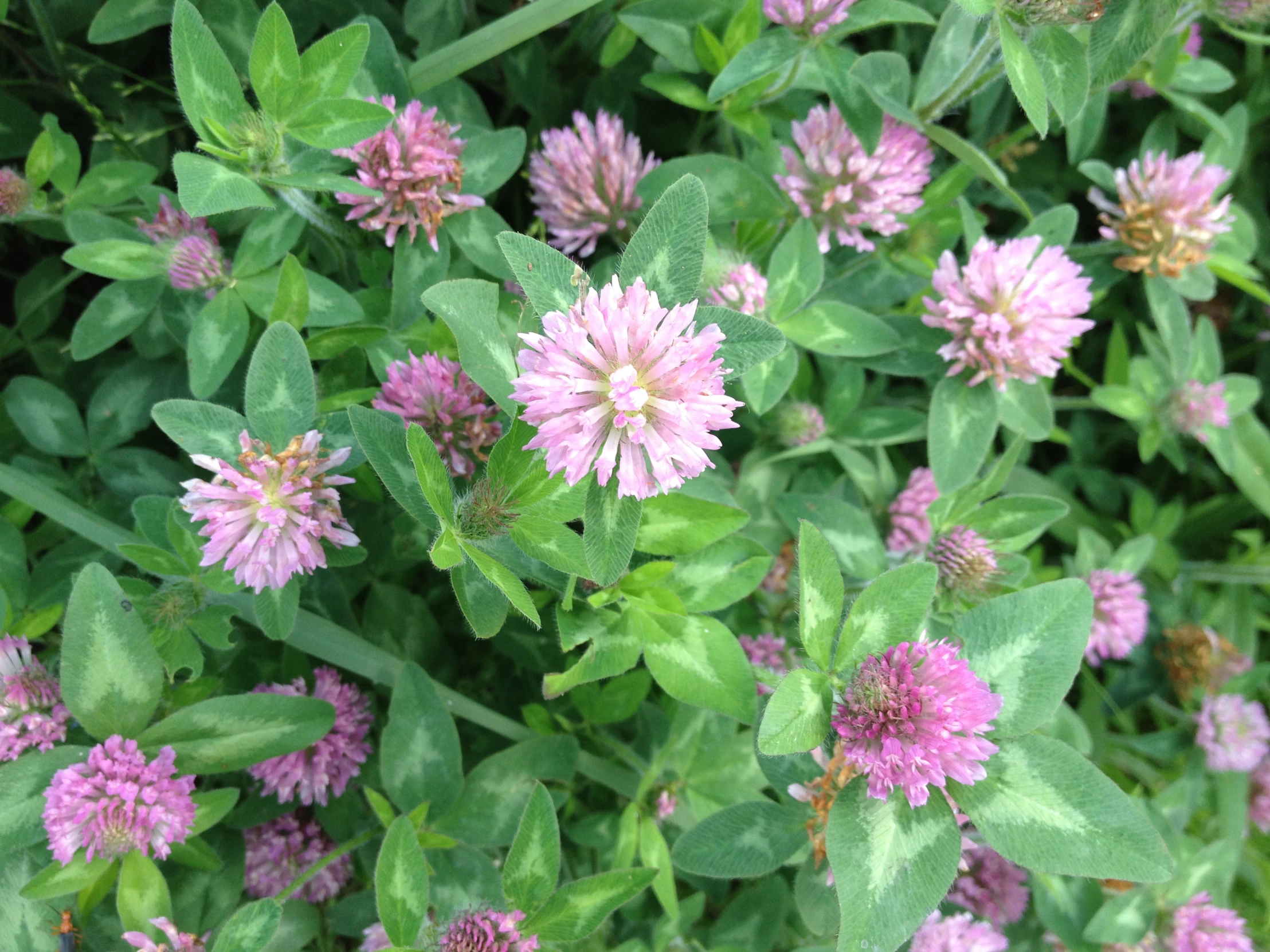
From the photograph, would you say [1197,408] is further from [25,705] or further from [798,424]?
[25,705]

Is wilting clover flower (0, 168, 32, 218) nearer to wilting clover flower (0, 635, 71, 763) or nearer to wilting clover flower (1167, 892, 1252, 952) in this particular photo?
wilting clover flower (0, 635, 71, 763)

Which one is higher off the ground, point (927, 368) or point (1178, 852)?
point (927, 368)

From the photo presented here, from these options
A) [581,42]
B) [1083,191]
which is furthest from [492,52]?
[1083,191]

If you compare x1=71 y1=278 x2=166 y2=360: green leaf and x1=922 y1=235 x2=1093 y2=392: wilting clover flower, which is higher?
x1=922 y1=235 x2=1093 y2=392: wilting clover flower

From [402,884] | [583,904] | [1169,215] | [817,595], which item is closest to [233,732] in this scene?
[402,884]

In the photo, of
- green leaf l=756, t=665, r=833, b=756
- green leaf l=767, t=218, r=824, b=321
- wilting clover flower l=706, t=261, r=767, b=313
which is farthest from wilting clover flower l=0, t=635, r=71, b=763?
green leaf l=767, t=218, r=824, b=321

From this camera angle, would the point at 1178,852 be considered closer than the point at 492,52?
No

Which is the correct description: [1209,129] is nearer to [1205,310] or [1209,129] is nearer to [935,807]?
[1205,310]
